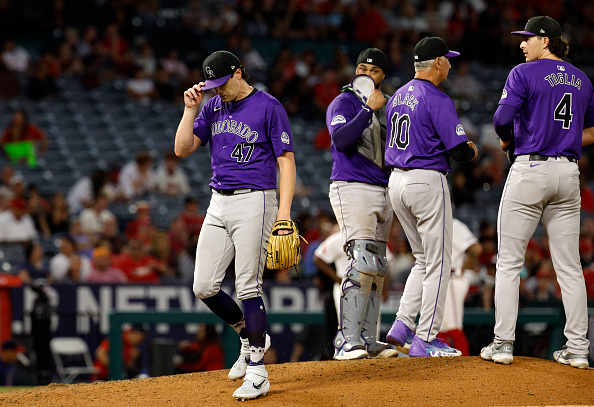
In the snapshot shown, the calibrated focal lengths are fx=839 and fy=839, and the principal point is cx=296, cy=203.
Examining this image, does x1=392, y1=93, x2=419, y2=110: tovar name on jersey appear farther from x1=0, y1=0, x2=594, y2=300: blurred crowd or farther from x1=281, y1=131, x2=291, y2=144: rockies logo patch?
x1=0, y1=0, x2=594, y2=300: blurred crowd

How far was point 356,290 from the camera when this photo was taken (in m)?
6.20

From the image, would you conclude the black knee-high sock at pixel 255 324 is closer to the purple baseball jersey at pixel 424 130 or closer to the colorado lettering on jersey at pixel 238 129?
the colorado lettering on jersey at pixel 238 129

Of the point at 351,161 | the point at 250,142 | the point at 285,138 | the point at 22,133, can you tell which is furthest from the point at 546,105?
the point at 22,133

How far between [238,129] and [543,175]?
2.11 meters

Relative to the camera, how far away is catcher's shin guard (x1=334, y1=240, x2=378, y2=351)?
243 inches

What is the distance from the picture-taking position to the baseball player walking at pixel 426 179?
5910mm

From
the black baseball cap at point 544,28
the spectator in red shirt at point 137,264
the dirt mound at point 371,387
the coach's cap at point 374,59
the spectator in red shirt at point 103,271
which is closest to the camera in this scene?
the dirt mound at point 371,387

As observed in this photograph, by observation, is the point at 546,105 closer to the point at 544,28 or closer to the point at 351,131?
the point at 544,28

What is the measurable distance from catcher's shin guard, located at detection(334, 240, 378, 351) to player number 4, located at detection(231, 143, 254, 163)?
3.96ft

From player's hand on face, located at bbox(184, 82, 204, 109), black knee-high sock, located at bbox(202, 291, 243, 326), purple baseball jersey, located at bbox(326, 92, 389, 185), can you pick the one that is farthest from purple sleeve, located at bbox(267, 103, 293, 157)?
black knee-high sock, located at bbox(202, 291, 243, 326)

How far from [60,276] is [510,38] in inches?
515

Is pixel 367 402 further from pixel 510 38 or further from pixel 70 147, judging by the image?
pixel 510 38

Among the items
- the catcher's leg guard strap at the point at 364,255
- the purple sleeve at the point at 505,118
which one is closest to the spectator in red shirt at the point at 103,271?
the catcher's leg guard strap at the point at 364,255

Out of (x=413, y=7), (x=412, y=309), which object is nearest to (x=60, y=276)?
(x=412, y=309)
